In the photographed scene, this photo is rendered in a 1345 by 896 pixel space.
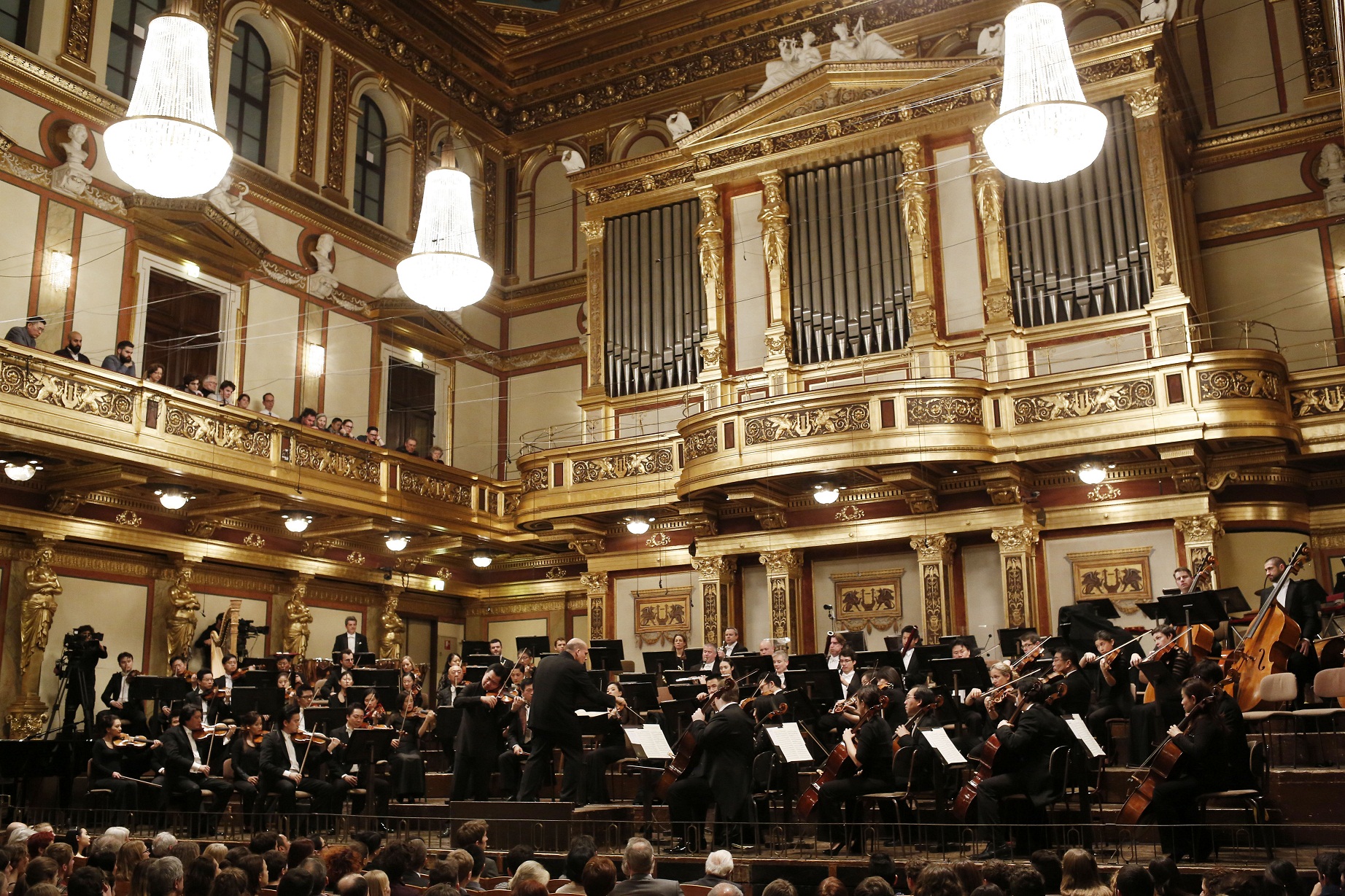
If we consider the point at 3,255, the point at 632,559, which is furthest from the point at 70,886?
the point at 632,559

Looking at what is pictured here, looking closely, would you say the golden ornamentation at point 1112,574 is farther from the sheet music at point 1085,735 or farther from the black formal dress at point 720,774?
the black formal dress at point 720,774

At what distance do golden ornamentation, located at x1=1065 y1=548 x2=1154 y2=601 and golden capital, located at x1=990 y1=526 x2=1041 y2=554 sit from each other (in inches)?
23.3

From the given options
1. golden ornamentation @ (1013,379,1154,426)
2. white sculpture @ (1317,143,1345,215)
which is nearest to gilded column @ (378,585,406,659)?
golden ornamentation @ (1013,379,1154,426)

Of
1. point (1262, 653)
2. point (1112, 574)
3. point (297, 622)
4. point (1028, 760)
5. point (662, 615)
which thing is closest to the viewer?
point (1028, 760)

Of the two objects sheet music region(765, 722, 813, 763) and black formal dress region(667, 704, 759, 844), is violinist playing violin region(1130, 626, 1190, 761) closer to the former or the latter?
sheet music region(765, 722, 813, 763)

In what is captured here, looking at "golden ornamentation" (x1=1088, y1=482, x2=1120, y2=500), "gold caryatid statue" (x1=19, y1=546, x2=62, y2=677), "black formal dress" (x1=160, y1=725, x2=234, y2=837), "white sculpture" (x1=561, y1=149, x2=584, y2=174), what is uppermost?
Result: "white sculpture" (x1=561, y1=149, x2=584, y2=174)

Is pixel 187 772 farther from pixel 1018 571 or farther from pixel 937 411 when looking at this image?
pixel 1018 571

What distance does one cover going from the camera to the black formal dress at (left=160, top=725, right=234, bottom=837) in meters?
10.9

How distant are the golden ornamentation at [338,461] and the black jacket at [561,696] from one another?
7.98m

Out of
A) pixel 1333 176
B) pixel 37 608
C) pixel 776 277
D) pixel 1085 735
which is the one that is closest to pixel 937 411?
pixel 776 277

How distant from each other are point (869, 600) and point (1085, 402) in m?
4.02

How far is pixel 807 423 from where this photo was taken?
49.9ft

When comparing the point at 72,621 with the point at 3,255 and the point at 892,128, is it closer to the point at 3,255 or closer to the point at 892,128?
the point at 3,255

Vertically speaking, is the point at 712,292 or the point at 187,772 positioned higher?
the point at 712,292
